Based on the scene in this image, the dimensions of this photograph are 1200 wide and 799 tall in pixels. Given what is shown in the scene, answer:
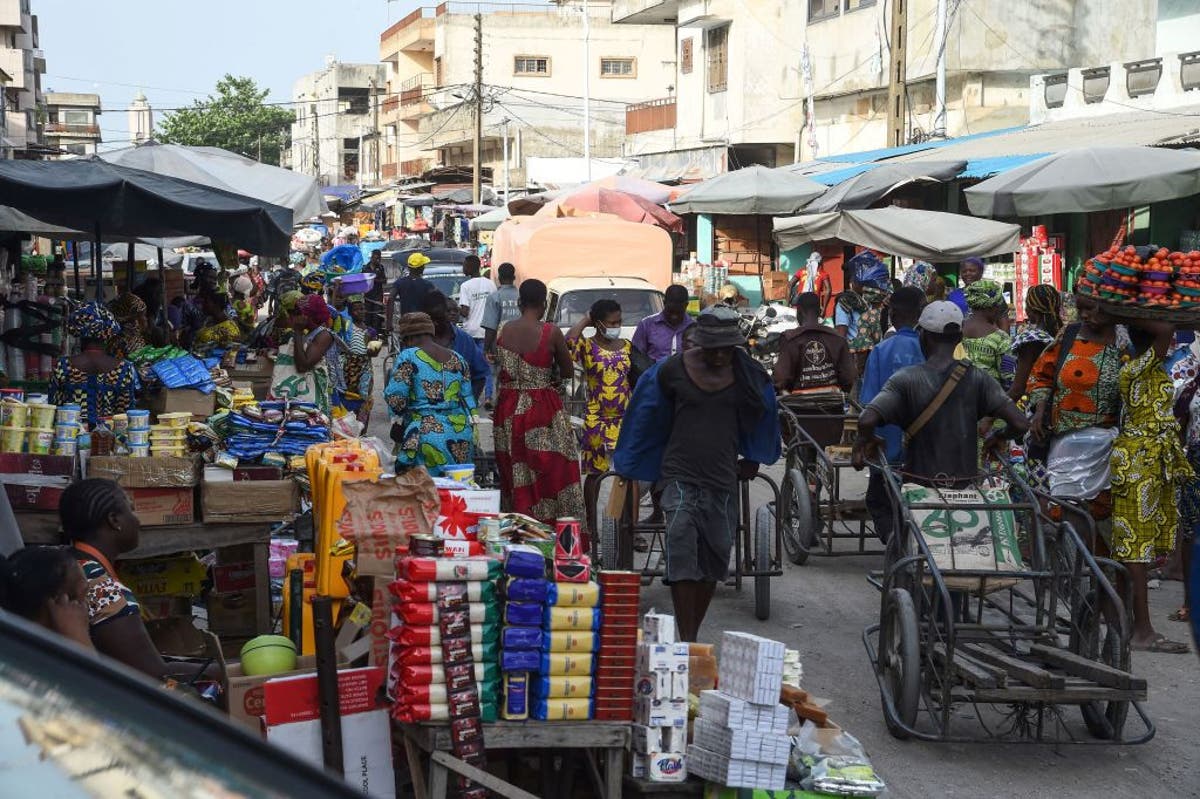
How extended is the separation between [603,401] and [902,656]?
14.5 feet

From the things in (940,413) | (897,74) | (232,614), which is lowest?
(232,614)

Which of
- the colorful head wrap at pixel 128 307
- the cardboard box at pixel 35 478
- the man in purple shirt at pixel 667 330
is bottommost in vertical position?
the cardboard box at pixel 35 478

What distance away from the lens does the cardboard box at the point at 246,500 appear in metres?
7.08

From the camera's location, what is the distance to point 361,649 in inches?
213

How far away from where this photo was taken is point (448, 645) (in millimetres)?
4789

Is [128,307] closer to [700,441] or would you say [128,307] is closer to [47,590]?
[700,441]

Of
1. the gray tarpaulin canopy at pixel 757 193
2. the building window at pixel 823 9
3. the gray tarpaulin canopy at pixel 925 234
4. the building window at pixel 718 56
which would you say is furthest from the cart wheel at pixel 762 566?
the building window at pixel 718 56

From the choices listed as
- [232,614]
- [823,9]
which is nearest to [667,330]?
[232,614]

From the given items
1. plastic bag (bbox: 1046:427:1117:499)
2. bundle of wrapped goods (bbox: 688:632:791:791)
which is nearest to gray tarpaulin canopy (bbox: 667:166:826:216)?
plastic bag (bbox: 1046:427:1117:499)

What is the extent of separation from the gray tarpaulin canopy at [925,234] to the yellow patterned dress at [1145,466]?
7665 mm

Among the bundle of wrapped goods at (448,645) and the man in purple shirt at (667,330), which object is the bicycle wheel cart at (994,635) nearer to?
the bundle of wrapped goods at (448,645)

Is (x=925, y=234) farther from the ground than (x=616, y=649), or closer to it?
farther from the ground

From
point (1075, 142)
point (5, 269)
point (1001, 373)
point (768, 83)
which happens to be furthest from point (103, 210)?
point (768, 83)

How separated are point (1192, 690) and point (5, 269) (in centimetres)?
1569
